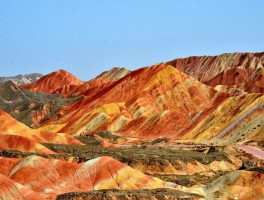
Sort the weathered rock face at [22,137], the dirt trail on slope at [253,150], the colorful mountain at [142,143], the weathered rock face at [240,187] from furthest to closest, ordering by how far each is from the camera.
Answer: the dirt trail on slope at [253,150] → the weathered rock face at [22,137] → the colorful mountain at [142,143] → the weathered rock face at [240,187]

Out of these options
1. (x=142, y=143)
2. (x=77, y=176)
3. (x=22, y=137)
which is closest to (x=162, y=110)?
(x=142, y=143)

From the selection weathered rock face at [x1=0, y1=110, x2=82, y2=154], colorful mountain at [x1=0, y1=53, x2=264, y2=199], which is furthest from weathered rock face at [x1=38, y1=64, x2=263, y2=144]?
weathered rock face at [x1=0, y1=110, x2=82, y2=154]

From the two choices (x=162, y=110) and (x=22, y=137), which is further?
(x=162, y=110)

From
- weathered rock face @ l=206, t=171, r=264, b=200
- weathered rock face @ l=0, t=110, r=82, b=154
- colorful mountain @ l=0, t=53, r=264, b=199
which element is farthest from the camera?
weathered rock face @ l=0, t=110, r=82, b=154

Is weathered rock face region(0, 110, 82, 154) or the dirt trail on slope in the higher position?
weathered rock face region(0, 110, 82, 154)

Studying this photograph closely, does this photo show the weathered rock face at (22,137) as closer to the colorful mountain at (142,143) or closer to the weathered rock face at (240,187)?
the colorful mountain at (142,143)

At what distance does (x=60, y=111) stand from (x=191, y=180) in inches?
4696

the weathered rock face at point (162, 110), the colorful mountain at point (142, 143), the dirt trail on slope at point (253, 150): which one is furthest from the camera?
the weathered rock face at point (162, 110)

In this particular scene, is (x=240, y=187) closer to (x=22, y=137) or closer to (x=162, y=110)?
(x=22, y=137)

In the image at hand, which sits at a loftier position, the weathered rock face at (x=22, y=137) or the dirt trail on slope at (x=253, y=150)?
the weathered rock face at (x=22, y=137)

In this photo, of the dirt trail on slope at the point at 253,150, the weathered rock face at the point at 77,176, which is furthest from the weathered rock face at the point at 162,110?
the weathered rock face at the point at 77,176

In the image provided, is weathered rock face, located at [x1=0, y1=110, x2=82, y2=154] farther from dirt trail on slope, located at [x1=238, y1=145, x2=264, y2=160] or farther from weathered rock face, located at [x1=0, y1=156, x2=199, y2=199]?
dirt trail on slope, located at [x1=238, y1=145, x2=264, y2=160]

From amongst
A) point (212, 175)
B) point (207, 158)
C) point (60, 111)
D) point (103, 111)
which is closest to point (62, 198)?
point (212, 175)

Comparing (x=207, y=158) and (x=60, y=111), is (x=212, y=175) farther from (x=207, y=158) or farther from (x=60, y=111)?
(x=60, y=111)
